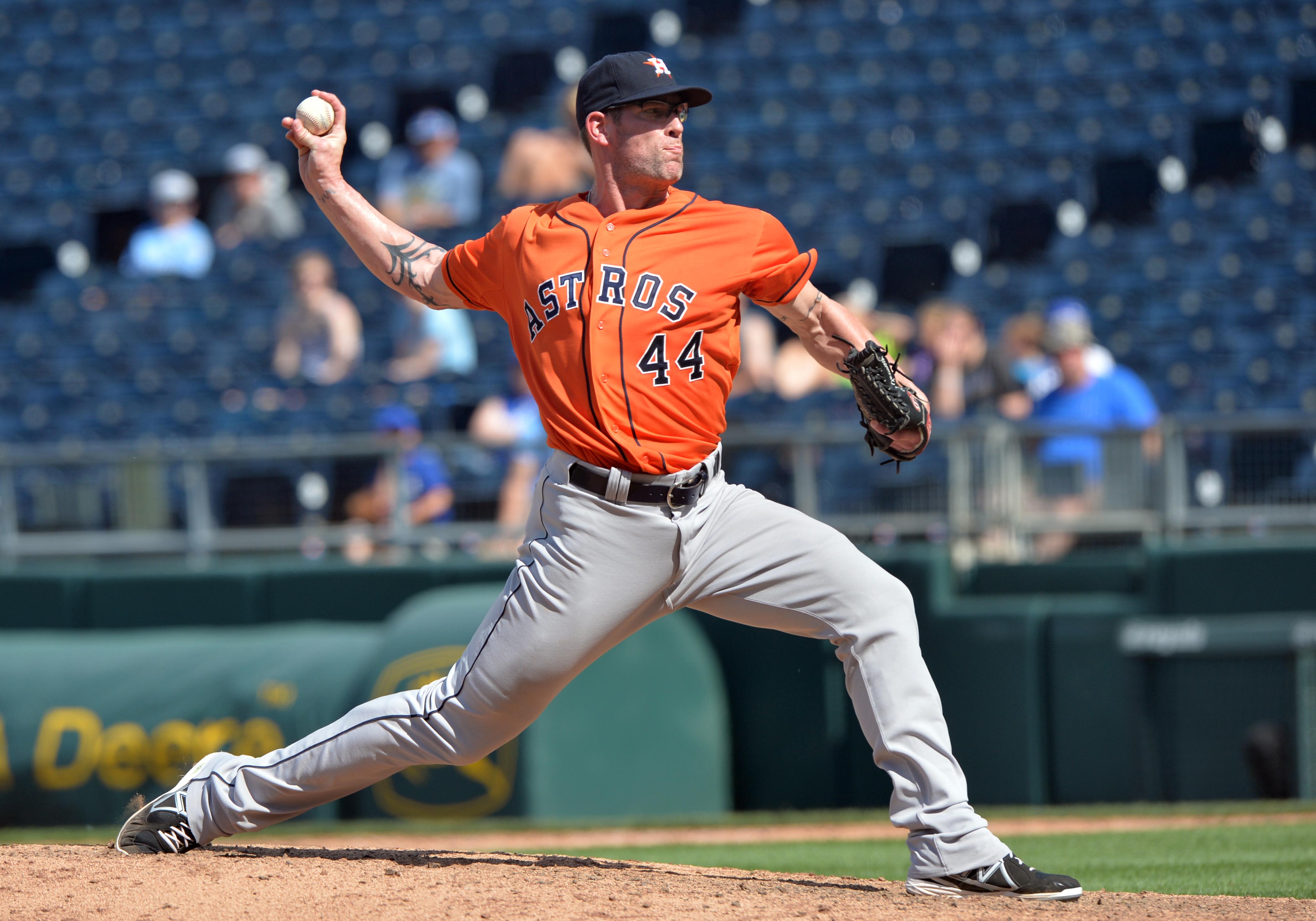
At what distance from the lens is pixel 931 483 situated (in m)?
7.61

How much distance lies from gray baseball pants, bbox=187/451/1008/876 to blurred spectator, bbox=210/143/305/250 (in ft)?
30.7

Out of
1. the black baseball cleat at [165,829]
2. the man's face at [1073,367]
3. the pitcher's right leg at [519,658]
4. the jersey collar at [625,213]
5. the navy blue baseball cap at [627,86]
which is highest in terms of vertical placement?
the navy blue baseball cap at [627,86]

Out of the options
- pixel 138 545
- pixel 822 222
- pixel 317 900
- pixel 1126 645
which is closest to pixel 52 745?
pixel 138 545

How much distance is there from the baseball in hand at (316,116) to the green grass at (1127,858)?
2308 mm

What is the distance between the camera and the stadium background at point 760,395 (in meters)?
7.26

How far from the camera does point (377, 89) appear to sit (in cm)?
1355

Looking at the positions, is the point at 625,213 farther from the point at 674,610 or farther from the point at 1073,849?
the point at 1073,849

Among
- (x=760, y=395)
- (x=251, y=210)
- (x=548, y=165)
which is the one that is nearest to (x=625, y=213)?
(x=760, y=395)

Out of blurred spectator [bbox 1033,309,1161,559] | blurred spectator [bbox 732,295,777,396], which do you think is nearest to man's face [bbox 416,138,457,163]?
blurred spectator [bbox 732,295,777,396]

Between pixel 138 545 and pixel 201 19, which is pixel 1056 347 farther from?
pixel 201 19

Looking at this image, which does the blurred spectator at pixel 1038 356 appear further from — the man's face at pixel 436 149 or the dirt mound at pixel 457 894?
the dirt mound at pixel 457 894

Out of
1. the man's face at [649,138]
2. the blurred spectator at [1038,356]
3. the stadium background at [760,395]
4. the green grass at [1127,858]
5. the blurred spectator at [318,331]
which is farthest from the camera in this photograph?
the blurred spectator at [318,331]

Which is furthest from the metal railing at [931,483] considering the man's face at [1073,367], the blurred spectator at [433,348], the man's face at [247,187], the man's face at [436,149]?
the man's face at [247,187]

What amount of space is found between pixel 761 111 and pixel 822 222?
4.77 feet
